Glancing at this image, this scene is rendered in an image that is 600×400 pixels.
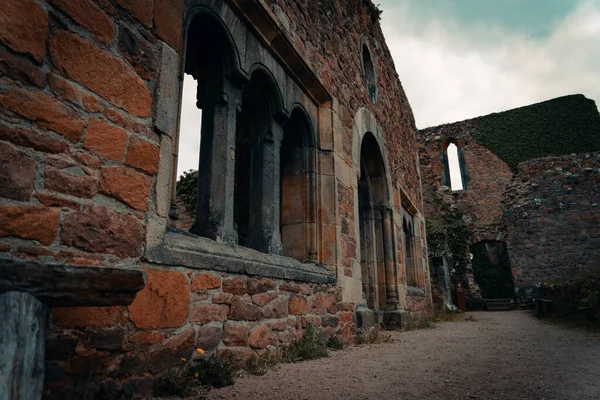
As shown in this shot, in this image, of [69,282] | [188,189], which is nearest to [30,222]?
[69,282]

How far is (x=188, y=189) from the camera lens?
760cm

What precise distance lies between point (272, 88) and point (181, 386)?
10.0 ft

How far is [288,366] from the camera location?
3129mm

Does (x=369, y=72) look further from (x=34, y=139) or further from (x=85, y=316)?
(x=85, y=316)

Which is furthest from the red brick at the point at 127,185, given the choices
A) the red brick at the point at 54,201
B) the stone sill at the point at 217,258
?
the stone sill at the point at 217,258

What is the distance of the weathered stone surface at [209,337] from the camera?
8.16 feet

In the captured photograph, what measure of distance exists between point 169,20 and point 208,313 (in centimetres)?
186

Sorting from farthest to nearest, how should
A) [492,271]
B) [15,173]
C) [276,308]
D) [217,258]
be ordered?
[492,271] → [276,308] → [217,258] → [15,173]

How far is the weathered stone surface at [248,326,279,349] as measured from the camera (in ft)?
9.87

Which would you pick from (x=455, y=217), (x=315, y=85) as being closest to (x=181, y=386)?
(x=315, y=85)

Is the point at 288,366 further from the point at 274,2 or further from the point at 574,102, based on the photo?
the point at 574,102

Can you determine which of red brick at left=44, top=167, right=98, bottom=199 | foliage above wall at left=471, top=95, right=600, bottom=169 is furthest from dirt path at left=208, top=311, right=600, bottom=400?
foliage above wall at left=471, top=95, right=600, bottom=169

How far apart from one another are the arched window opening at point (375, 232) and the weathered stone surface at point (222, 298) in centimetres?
498

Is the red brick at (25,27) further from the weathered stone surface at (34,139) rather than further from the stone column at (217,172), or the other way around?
the stone column at (217,172)
